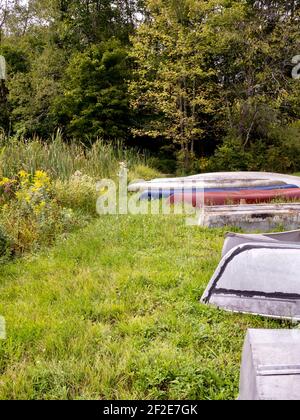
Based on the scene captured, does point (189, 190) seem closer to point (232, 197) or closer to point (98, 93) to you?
point (232, 197)

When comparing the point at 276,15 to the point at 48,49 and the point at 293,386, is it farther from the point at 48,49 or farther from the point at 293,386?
the point at 293,386

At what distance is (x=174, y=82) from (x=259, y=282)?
10059 millimetres

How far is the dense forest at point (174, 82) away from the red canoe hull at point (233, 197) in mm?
5130

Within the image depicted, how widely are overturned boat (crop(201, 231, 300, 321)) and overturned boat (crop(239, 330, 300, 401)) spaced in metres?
0.68

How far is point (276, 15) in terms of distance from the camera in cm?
1120

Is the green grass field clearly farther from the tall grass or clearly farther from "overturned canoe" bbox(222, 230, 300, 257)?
the tall grass

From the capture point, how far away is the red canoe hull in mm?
5688

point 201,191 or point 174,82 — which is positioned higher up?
point 174,82

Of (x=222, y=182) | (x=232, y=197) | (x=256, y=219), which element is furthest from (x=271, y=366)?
(x=222, y=182)

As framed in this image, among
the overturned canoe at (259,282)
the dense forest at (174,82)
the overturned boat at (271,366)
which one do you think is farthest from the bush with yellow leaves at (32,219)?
the dense forest at (174,82)

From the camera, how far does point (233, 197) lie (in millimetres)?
5723

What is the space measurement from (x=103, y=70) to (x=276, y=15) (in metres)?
5.52

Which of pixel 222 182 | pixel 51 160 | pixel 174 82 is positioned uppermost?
pixel 174 82

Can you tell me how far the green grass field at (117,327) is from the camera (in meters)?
1.74
